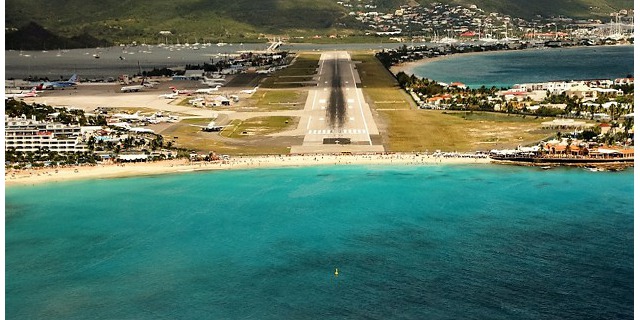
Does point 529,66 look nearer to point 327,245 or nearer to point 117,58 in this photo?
point 117,58

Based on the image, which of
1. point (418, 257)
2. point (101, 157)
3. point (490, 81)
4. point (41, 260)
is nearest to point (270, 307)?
point (418, 257)

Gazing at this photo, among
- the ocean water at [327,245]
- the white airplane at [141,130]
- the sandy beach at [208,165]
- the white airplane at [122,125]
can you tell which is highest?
the white airplane at [122,125]

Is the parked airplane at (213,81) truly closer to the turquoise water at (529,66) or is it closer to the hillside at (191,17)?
the turquoise water at (529,66)

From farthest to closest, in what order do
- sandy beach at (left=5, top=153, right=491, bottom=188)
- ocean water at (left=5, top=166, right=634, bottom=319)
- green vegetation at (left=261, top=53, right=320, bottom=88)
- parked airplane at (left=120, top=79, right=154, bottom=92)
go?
green vegetation at (left=261, top=53, right=320, bottom=88) → parked airplane at (left=120, top=79, right=154, bottom=92) → sandy beach at (left=5, top=153, right=491, bottom=188) → ocean water at (left=5, top=166, right=634, bottom=319)

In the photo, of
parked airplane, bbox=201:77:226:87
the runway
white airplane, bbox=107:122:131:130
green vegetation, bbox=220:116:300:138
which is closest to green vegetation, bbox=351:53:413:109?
the runway

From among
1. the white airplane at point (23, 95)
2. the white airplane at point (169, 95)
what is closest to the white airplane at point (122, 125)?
the white airplane at point (169, 95)

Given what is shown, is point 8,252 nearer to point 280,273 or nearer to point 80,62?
point 280,273

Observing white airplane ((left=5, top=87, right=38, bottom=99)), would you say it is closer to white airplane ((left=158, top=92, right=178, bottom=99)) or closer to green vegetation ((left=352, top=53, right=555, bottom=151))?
white airplane ((left=158, top=92, right=178, bottom=99))
